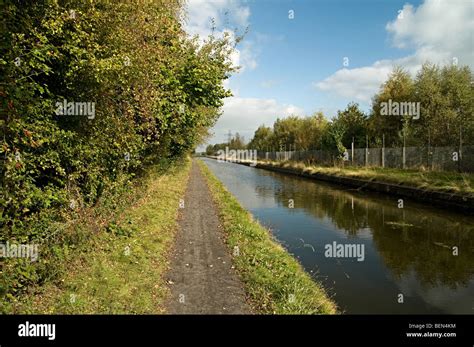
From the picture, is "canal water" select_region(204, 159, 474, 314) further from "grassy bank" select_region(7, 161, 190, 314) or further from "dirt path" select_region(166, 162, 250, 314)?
"grassy bank" select_region(7, 161, 190, 314)

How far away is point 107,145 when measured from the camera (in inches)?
264

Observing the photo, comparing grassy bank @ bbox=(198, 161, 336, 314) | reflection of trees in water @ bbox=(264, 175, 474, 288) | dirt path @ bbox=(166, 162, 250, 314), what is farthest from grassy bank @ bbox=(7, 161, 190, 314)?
reflection of trees in water @ bbox=(264, 175, 474, 288)

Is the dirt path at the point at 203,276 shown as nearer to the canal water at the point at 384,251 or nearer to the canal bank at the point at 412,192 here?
the canal water at the point at 384,251

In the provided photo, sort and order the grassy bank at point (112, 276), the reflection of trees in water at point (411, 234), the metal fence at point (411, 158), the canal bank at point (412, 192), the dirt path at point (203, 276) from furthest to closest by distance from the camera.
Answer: the metal fence at point (411, 158)
the canal bank at point (412, 192)
the reflection of trees in water at point (411, 234)
the dirt path at point (203, 276)
the grassy bank at point (112, 276)

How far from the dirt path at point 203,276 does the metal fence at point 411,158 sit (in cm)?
1747

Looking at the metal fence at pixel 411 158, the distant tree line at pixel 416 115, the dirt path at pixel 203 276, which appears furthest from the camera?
the distant tree line at pixel 416 115

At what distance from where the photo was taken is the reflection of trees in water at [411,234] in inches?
329

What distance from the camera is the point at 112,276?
621cm

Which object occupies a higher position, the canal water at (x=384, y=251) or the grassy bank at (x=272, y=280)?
the grassy bank at (x=272, y=280)

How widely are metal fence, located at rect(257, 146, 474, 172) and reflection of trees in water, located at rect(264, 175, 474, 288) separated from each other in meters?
6.43

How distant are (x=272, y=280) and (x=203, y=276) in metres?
1.41

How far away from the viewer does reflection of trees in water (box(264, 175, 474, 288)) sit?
8367mm

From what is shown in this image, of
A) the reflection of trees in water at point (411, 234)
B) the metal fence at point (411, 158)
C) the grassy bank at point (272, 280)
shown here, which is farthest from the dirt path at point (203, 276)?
the metal fence at point (411, 158)
